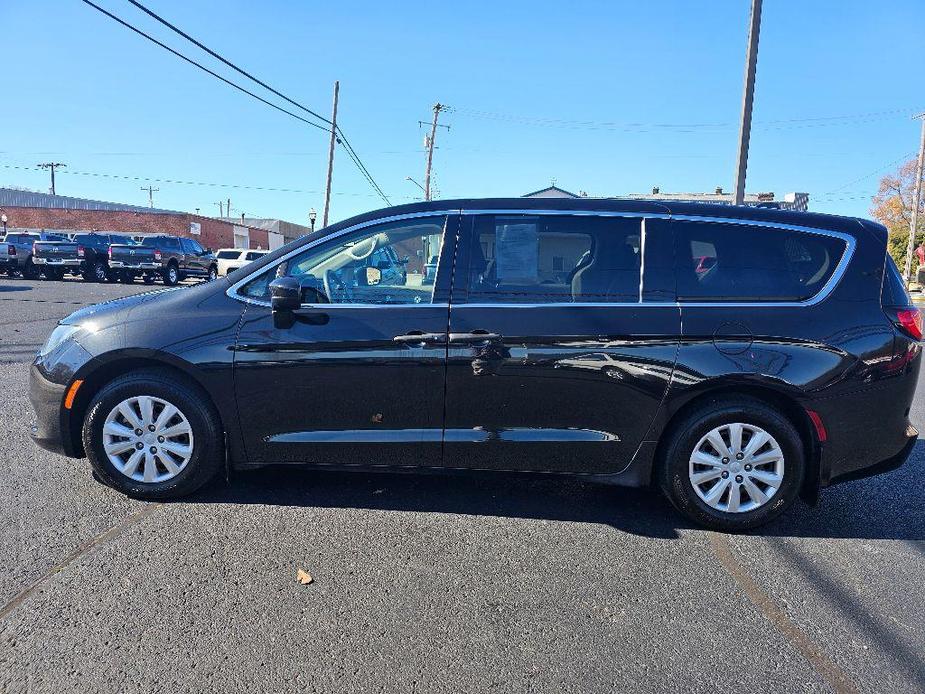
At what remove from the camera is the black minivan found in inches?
137

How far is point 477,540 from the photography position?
11.1ft

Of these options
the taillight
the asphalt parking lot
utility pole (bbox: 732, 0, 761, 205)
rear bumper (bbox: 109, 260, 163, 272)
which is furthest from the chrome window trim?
rear bumper (bbox: 109, 260, 163, 272)

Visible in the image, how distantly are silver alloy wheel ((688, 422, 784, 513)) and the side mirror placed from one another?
2.35 m

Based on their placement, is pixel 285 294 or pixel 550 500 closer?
pixel 285 294

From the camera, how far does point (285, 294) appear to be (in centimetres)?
347

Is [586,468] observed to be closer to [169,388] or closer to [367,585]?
[367,585]

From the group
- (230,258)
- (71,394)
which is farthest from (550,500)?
(230,258)

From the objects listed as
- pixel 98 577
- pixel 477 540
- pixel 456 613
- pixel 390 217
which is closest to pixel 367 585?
pixel 456 613

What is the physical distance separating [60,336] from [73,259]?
76.4 feet

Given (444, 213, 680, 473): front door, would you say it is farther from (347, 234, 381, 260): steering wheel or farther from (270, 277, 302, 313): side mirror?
(270, 277, 302, 313): side mirror

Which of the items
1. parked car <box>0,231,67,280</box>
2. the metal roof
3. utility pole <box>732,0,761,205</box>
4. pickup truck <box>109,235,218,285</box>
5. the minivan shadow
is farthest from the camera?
the metal roof

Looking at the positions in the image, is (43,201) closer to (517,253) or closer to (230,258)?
(230,258)

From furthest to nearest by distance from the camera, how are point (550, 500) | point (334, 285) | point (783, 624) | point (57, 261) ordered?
point (57, 261) → point (550, 500) → point (334, 285) → point (783, 624)

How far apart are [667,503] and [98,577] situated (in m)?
3.13
